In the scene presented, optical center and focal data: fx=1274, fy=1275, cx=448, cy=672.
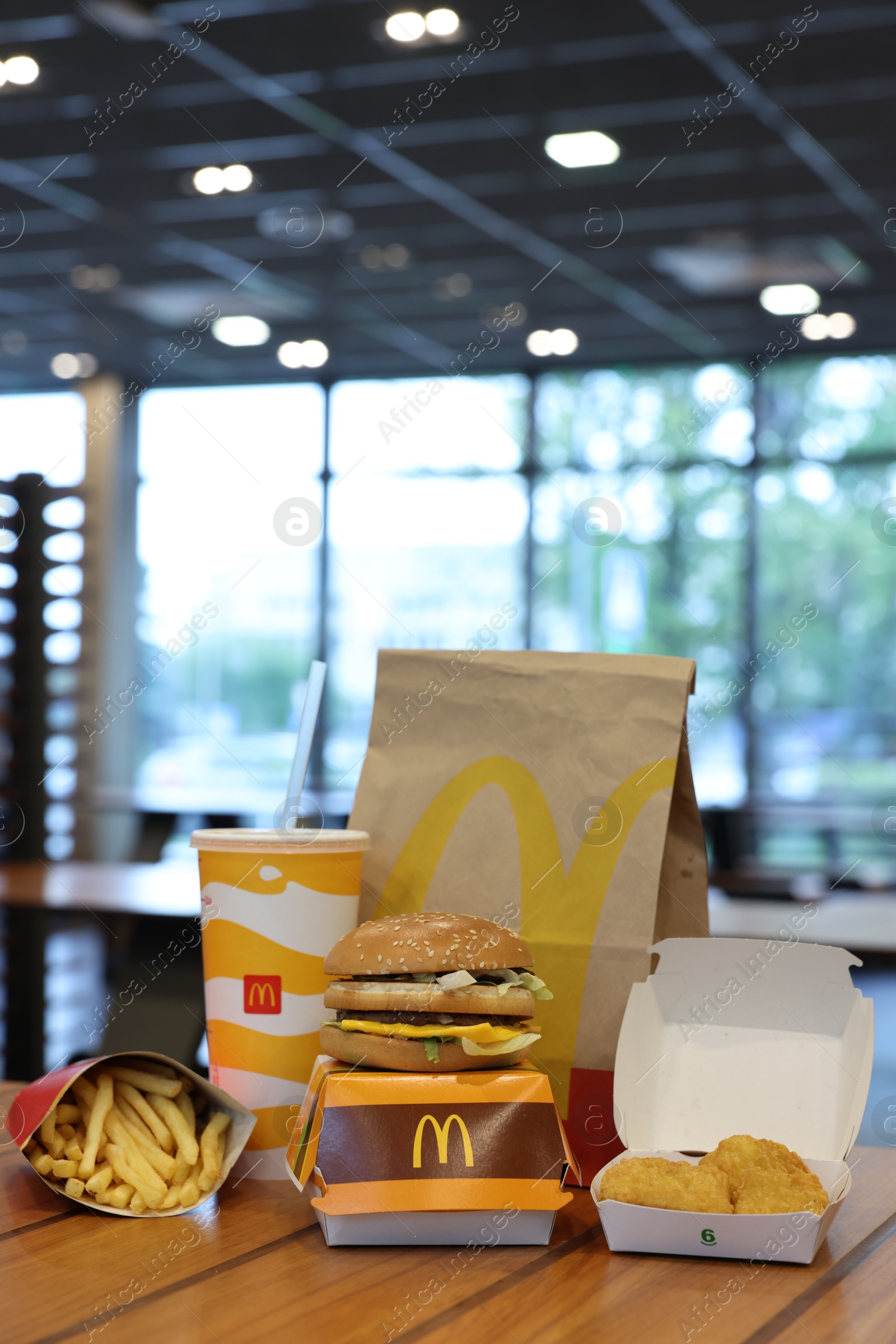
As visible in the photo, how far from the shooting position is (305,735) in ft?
3.88

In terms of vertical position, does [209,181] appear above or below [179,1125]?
above

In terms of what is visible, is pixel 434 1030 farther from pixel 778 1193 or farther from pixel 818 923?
pixel 818 923

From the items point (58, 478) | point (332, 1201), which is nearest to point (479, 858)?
point (332, 1201)

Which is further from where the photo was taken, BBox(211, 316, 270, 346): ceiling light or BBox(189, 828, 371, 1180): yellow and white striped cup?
BBox(211, 316, 270, 346): ceiling light

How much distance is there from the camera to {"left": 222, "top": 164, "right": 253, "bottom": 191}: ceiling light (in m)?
5.61

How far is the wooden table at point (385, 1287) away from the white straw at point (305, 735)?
34 centimetres

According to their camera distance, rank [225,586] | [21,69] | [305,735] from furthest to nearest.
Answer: [225,586]
[21,69]
[305,735]

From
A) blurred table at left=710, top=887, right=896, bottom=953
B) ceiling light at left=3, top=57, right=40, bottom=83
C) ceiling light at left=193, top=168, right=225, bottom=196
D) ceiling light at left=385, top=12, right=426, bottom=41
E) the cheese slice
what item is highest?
ceiling light at left=3, top=57, right=40, bottom=83

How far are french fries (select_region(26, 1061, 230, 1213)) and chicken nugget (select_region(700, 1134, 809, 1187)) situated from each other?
40cm

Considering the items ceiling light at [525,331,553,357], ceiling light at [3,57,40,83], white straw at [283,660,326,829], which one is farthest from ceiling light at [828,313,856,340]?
white straw at [283,660,326,829]

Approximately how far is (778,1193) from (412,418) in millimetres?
8089

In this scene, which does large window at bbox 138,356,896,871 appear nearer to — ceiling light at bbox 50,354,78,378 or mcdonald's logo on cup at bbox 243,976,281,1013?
ceiling light at bbox 50,354,78,378

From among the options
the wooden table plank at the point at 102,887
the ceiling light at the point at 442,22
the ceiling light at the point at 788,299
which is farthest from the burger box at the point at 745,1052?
the ceiling light at the point at 788,299

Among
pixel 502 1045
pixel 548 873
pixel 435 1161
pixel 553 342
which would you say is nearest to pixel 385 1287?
pixel 435 1161
